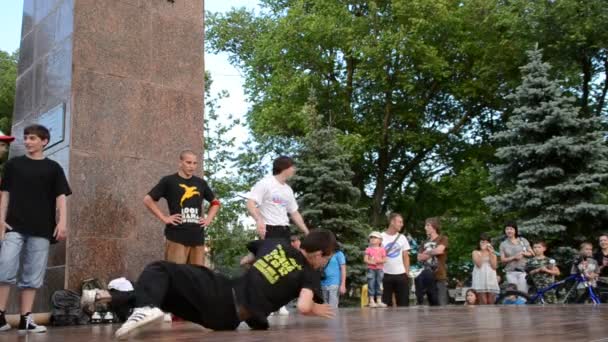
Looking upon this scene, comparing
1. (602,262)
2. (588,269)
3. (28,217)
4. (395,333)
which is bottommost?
(395,333)

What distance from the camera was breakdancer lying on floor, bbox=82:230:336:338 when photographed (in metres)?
5.09

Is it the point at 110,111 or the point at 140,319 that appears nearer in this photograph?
the point at 140,319

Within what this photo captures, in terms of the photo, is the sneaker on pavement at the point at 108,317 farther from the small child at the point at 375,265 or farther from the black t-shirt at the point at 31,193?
the small child at the point at 375,265

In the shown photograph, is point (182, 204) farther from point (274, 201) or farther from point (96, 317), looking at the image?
point (96, 317)

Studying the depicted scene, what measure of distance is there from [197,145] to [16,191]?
361 cm

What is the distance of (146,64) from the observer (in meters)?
9.62

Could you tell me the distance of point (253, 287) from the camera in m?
5.27

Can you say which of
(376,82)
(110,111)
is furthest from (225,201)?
(110,111)

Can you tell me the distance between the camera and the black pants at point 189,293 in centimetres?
489

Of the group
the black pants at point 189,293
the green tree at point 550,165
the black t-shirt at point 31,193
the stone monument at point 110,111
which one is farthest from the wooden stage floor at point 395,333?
the green tree at point 550,165

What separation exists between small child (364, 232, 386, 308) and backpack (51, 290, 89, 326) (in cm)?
561

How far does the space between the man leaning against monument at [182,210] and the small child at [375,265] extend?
4.89 m

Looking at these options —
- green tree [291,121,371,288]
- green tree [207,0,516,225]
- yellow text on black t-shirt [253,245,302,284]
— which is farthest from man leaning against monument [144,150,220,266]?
green tree [207,0,516,225]

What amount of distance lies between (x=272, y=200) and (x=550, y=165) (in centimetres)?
1321
